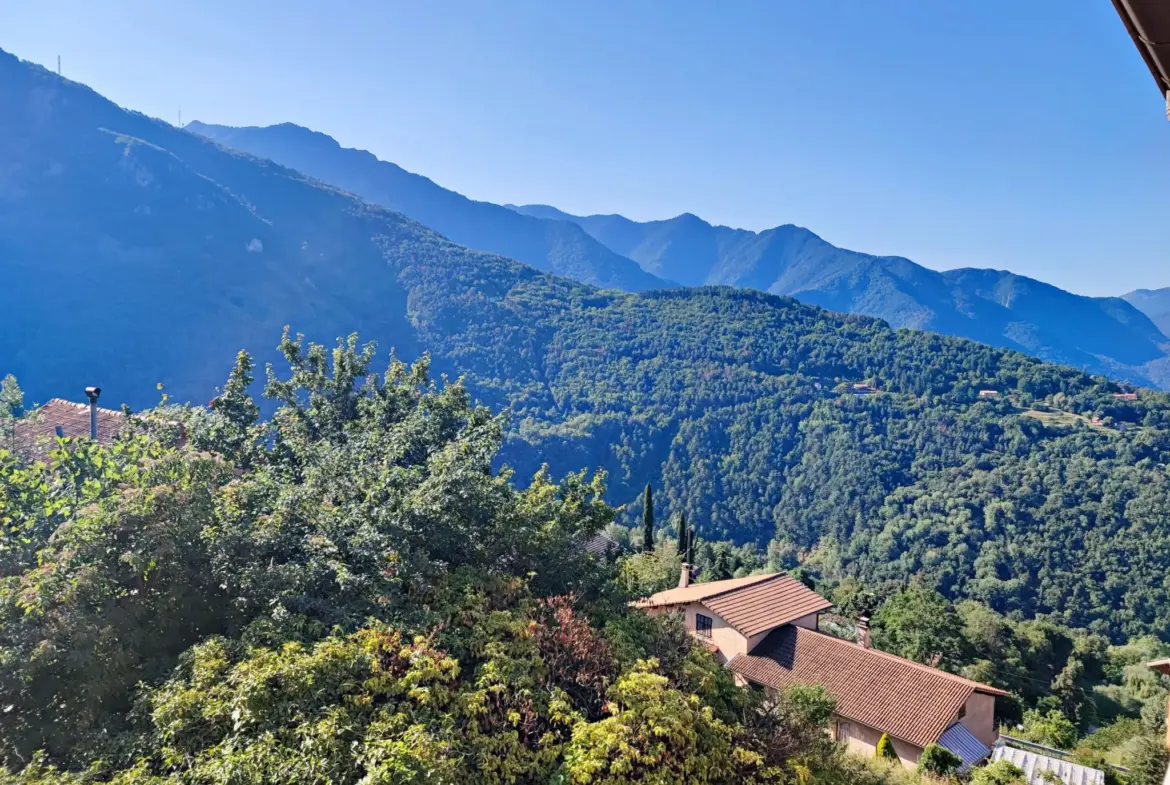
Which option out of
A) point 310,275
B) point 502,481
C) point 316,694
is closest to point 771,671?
point 502,481

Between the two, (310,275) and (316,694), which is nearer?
(316,694)

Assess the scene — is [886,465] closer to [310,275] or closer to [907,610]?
[907,610]

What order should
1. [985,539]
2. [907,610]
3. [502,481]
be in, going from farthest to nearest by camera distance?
[985,539], [907,610], [502,481]

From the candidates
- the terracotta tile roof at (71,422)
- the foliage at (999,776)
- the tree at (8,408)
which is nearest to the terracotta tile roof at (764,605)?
the foliage at (999,776)

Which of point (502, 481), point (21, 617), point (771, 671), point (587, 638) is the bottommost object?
point (771, 671)

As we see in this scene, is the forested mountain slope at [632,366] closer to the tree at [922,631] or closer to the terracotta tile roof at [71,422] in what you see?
the tree at [922,631]

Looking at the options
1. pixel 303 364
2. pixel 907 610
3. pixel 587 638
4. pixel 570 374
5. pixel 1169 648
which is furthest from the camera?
pixel 570 374

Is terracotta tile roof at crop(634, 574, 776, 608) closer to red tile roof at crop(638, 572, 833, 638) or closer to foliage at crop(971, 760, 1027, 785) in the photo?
red tile roof at crop(638, 572, 833, 638)

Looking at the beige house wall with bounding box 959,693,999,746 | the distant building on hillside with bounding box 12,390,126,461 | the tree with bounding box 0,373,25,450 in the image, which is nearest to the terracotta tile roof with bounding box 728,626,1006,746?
the beige house wall with bounding box 959,693,999,746

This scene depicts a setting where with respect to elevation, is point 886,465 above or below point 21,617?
below
